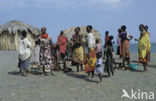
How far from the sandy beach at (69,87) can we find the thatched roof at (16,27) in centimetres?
1484

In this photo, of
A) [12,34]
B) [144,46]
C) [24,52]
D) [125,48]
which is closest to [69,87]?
[24,52]

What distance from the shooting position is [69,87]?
6602 millimetres

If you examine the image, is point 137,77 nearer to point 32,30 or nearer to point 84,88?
point 84,88

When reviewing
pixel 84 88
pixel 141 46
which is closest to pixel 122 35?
pixel 141 46

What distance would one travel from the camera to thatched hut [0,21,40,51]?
23.2 m

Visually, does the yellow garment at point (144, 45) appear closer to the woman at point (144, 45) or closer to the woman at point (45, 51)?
the woman at point (144, 45)

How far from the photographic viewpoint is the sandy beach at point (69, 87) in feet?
18.2

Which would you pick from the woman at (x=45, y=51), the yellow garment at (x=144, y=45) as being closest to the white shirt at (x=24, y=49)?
the woman at (x=45, y=51)

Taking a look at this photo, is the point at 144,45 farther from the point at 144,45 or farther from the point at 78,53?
the point at 78,53

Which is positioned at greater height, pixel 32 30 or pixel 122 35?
pixel 32 30

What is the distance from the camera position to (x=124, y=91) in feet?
20.3

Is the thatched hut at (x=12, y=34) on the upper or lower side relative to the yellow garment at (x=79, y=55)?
upper

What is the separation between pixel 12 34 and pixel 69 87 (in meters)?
18.5

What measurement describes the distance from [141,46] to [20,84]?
535cm
